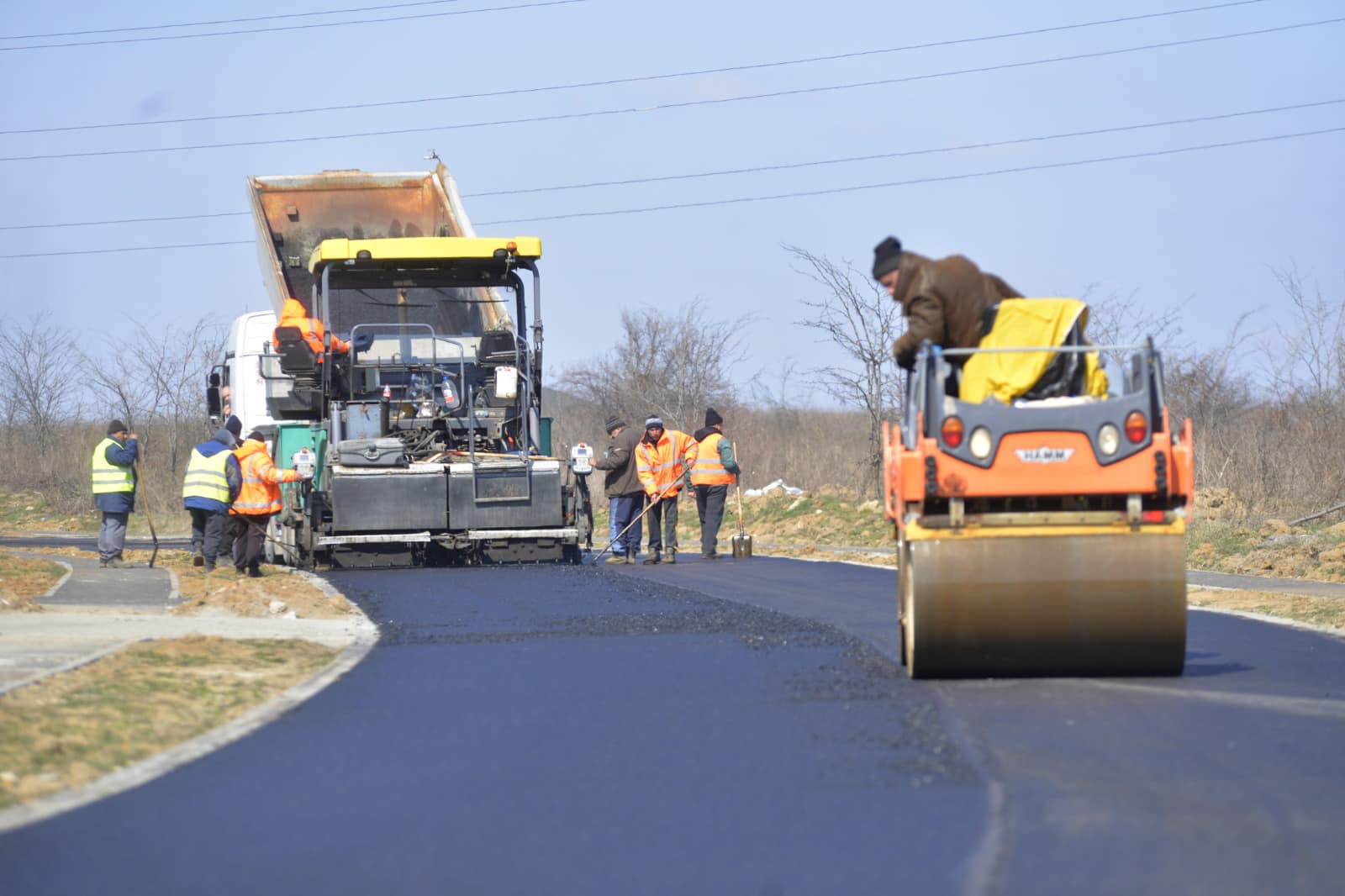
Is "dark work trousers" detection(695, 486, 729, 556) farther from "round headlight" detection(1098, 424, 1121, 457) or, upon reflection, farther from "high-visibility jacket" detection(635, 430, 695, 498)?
"round headlight" detection(1098, 424, 1121, 457)

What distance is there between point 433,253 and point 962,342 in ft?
33.2

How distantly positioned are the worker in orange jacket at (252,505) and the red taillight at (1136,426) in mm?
10181

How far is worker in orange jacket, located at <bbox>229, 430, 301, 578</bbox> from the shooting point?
16109 millimetres

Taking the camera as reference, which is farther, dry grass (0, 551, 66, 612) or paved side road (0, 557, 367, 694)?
dry grass (0, 551, 66, 612)

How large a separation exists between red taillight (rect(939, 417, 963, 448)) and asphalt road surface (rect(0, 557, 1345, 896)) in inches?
46.0

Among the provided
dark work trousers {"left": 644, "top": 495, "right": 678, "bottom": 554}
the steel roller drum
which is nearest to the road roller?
the steel roller drum

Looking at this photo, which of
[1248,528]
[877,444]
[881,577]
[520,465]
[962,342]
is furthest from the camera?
[877,444]

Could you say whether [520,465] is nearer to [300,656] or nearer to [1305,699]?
[300,656]

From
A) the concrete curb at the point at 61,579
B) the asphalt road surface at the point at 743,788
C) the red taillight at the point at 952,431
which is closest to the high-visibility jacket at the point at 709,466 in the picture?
the concrete curb at the point at 61,579

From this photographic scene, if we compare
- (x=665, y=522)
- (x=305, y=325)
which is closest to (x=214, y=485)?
(x=305, y=325)

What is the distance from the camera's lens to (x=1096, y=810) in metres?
5.23

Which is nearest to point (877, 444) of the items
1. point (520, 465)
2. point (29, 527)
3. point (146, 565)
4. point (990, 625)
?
point (520, 465)

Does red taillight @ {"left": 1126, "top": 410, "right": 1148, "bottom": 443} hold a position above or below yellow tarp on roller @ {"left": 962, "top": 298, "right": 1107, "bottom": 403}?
below

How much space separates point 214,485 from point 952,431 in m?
10.3
